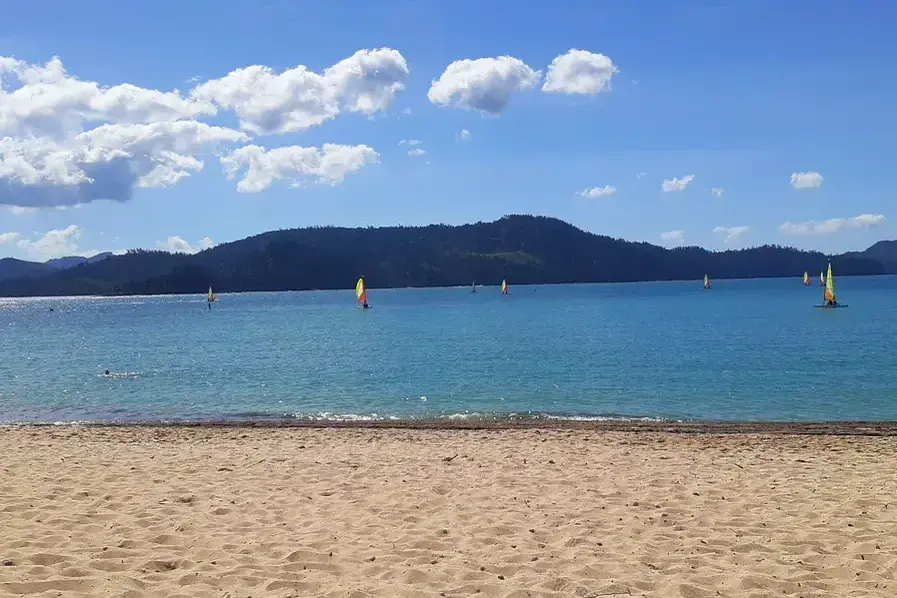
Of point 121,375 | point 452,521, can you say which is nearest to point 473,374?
point 121,375

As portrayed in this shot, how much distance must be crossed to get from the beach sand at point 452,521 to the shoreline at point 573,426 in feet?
9.61

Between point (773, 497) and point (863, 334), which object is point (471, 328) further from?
point (773, 497)

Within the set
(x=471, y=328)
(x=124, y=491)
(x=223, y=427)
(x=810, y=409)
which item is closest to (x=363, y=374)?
(x=223, y=427)

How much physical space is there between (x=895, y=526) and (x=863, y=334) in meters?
45.5

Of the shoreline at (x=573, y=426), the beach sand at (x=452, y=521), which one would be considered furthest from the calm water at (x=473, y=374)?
the beach sand at (x=452, y=521)

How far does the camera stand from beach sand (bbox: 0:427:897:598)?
22.1ft

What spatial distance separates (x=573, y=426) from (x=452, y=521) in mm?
10331

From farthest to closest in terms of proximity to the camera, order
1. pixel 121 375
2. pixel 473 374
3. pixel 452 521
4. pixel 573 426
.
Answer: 1. pixel 121 375
2. pixel 473 374
3. pixel 573 426
4. pixel 452 521

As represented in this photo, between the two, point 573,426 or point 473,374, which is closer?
point 573,426

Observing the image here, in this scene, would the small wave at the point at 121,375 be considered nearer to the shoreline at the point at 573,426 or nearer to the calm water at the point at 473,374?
the calm water at the point at 473,374

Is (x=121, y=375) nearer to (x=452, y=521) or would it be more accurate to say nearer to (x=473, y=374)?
(x=473, y=374)

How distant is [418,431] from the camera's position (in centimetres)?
1798

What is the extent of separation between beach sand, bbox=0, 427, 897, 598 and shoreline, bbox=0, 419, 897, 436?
2928 millimetres

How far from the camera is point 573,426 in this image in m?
18.6
